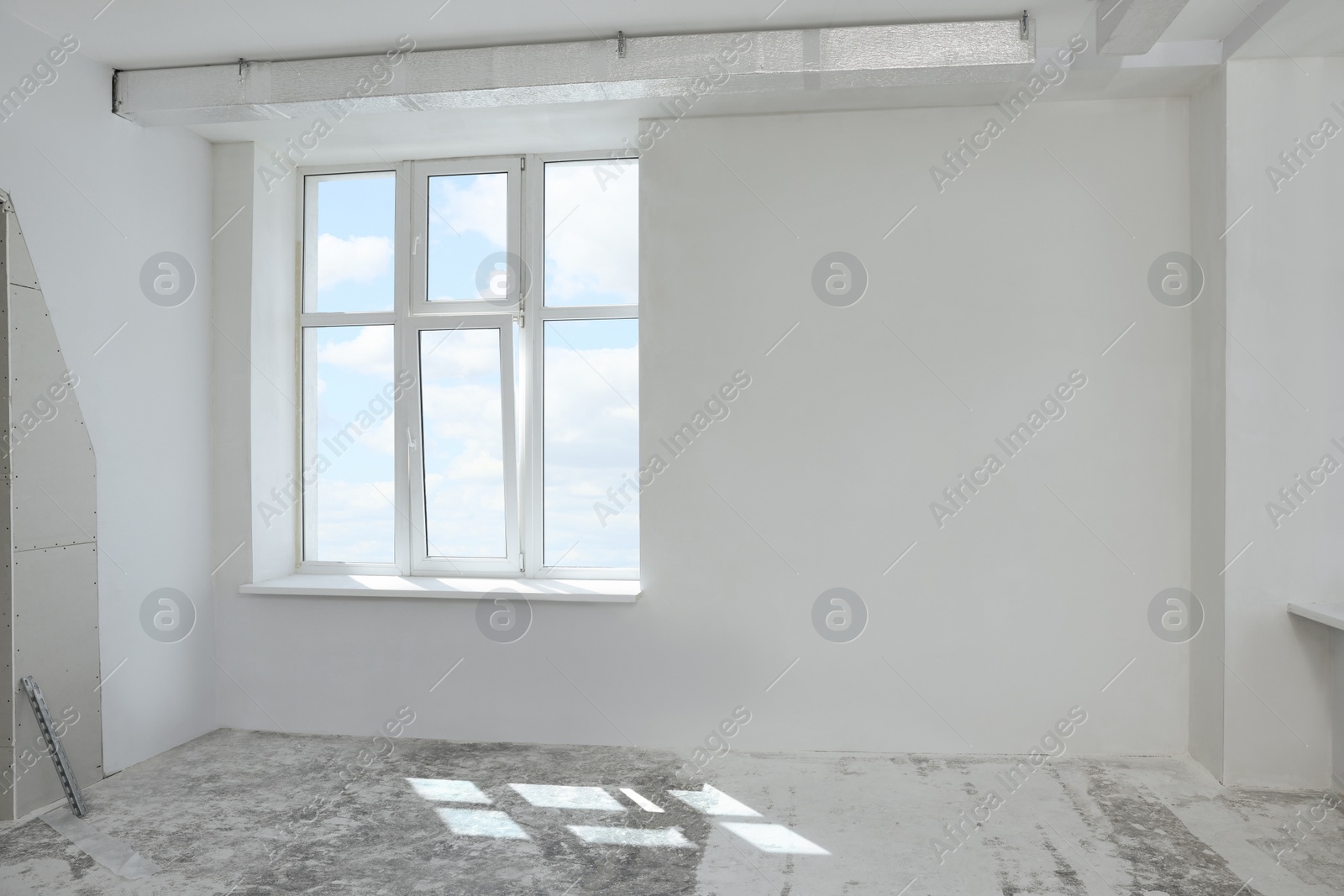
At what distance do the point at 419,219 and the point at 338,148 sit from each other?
0.51 m

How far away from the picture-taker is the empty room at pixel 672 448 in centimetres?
310

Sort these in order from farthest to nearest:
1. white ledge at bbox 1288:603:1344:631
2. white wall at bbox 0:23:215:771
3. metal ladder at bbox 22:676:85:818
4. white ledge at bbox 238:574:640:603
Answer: white ledge at bbox 238:574:640:603, white wall at bbox 0:23:215:771, metal ladder at bbox 22:676:85:818, white ledge at bbox 1288:603:1344:631

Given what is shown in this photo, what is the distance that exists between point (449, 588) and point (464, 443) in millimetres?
776

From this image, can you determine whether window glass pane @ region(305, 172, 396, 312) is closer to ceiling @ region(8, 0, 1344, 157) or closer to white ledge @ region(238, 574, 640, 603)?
ceiling @ region(8, 0, 1344, 157)

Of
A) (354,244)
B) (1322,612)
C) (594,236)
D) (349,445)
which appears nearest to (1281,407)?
(1322,612)

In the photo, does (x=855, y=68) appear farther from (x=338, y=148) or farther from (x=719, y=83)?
(x=338, y=148)

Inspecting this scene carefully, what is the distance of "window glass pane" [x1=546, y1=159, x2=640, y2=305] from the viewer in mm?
4309

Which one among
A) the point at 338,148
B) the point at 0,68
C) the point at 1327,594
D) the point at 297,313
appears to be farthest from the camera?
the point at 297,313

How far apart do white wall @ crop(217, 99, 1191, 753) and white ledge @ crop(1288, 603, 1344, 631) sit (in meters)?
0.46

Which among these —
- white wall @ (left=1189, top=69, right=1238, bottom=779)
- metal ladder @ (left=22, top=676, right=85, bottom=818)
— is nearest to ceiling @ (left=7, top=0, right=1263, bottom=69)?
white wall @ (left=1189, top=69, right=1238, bottom=779)

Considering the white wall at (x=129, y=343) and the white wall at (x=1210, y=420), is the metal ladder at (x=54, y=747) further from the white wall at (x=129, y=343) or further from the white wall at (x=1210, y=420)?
the white wall at (x=1210, y=420)

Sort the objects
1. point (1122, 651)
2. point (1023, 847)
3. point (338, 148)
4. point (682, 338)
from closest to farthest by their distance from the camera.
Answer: point (1023, 847) → point (1122, 651) → point (682, 338) → point (338, 148)

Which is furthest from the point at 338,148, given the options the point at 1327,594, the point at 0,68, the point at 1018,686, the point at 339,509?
the point at 1327,594

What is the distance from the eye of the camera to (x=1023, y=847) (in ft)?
9.26
